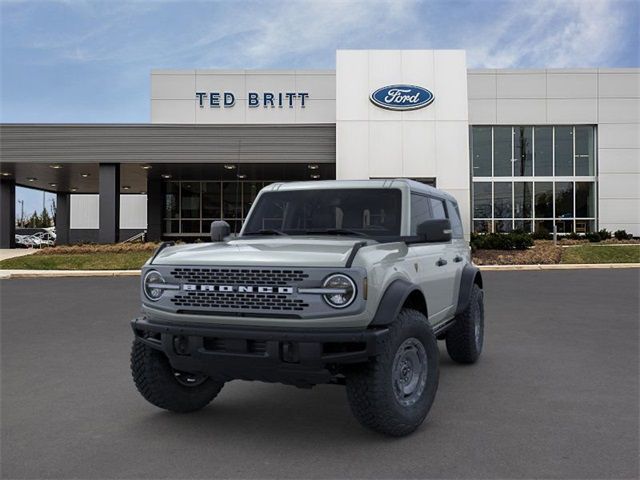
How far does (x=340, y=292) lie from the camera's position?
378 centimetres

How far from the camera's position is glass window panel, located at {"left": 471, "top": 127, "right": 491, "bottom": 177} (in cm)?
3309

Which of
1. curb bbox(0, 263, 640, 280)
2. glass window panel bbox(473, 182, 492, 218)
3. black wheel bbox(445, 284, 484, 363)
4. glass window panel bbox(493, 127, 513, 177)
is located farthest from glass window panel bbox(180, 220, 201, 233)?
black wheel bbox(445, 284, 484, 363)

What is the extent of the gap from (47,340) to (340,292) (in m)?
6.11

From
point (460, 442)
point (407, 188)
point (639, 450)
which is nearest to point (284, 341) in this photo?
point (460, 442)

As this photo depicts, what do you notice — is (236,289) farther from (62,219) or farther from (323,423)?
(62,219)

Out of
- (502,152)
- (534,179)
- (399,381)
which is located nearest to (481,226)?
(534,179)

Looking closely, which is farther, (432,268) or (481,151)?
(481,151)

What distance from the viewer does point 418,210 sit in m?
5.50

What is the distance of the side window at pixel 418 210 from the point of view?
5.28 metres

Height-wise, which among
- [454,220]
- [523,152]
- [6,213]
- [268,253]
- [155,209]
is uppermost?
[523,152]

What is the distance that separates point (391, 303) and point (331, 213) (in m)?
1.62

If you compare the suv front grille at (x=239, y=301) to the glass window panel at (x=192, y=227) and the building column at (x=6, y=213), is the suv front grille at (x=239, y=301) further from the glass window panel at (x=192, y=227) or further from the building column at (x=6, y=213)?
the building column at (x=6, y=213)

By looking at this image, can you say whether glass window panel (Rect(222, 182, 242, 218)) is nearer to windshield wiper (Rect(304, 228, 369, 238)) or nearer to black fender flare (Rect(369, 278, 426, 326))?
windshield wiper (Rect(304, 228, 369, 238))

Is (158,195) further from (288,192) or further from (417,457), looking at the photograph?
(417,457)
